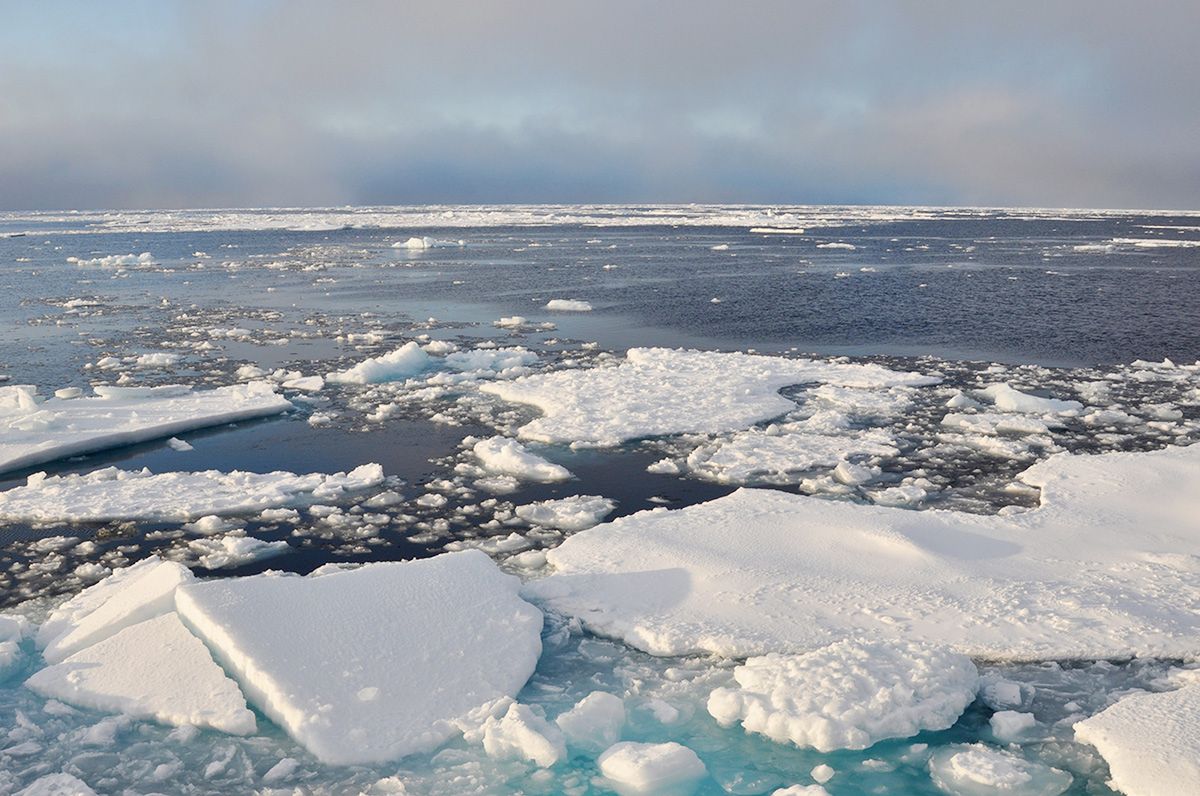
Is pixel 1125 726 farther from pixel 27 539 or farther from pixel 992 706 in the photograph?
pixel 27 539

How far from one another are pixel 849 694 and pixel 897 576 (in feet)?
→ 6.79

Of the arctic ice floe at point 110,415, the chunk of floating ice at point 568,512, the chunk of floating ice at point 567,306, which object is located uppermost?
the chunk of floating ice at point 567,306

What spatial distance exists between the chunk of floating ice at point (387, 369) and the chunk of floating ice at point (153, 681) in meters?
9.11

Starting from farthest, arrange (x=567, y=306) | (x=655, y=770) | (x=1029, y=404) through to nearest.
A: (x=567, y=306) < (x=1029, y=404) < (x=655, y=770)

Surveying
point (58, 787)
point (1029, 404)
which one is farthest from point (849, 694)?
point (1029, 404)

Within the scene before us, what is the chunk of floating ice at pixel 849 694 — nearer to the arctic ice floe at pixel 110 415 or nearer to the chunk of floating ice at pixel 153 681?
the chunk of floating ice at pixel 153 681

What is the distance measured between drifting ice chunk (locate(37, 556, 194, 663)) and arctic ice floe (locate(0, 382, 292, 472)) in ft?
15.4

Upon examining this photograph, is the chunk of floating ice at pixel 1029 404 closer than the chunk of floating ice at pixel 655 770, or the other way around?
the chunk of floating ice at pixel 655 770

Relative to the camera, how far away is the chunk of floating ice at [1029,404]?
12438mm

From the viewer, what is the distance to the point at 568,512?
878 centimetres

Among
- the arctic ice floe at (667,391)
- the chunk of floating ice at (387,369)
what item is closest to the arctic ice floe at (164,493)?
the arctic ice floe at (667,391)

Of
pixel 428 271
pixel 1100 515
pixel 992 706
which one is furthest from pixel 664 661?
pixel 428 271

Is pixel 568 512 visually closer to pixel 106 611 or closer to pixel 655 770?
pixel 106 611

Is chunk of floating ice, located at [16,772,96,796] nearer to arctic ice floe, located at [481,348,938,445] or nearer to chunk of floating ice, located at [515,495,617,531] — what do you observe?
chunk of floating ice, located at [515,495,617,531]
